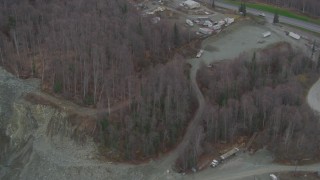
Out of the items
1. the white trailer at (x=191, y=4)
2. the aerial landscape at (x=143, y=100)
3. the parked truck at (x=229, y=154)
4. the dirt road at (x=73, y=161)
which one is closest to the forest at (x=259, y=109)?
the aerial landscape at (x=143, y=100)

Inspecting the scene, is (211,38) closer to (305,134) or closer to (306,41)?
(306,41)

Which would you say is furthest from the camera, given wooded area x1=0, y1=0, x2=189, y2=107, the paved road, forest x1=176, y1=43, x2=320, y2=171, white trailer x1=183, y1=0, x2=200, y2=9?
white trailer x1=183, y1=0, x2=200, y2=9

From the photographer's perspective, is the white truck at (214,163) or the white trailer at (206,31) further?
the white trailer at (206,31)

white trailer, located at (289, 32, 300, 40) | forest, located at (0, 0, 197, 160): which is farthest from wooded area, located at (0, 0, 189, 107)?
white trailer, located at (289, 32, 300, 40)

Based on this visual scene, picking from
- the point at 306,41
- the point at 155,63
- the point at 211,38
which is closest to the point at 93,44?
the point at 155,63

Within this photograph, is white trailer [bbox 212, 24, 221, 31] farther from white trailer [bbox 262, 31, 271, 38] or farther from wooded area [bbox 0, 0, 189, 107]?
wooded area [bbox 0, 0, 189, 107]

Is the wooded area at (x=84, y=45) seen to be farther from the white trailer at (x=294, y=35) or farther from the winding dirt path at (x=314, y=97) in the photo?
the winding dirt path at (x=314, y=97)
